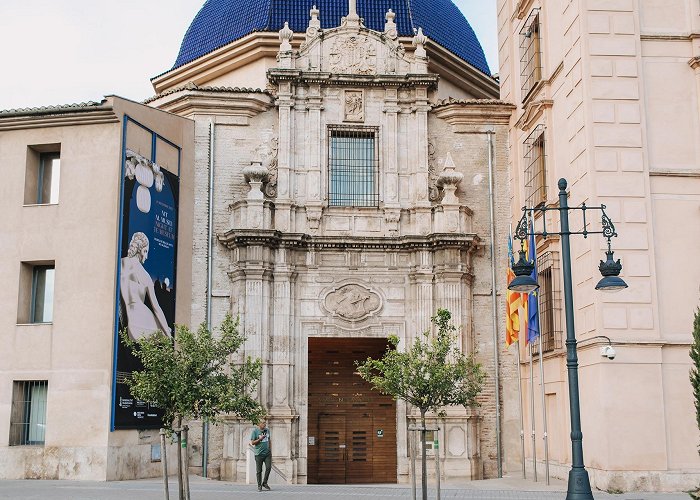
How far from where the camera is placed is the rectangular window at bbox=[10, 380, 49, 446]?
22.5 meters

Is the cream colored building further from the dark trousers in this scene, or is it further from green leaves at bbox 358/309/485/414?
the dark trousers

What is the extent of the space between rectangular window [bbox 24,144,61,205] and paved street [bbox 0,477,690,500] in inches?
286

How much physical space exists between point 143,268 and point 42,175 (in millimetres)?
3891

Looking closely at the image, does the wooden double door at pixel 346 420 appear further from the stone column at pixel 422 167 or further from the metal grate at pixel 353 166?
the metal grate at pixel 353 166

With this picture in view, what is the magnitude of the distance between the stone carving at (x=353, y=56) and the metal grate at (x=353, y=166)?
67.7 inches

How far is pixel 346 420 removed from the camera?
27.2 m

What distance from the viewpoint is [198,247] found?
85.0 feet

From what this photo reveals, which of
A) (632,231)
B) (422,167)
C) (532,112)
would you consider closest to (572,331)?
(632,231)

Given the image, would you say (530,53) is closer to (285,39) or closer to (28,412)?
(285,39)

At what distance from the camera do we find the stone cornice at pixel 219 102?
26.6 metres

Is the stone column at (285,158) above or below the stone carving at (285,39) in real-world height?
below

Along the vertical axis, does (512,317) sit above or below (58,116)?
below

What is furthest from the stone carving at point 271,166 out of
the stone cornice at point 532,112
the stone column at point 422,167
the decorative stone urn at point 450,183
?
the stone cornice at point 532,112

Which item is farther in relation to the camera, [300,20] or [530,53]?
[300,20]
